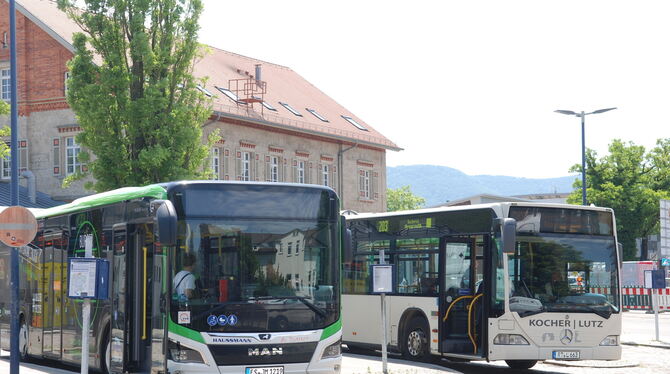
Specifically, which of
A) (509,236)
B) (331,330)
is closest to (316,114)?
(509,236)

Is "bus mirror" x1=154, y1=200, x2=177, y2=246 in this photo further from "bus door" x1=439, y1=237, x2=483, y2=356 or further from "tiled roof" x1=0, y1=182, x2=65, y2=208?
"tiled roof" x1=0, y1=182, x2=65, y2=208

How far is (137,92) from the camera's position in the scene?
3416cm

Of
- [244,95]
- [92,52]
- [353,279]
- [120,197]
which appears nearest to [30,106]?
[244,95]

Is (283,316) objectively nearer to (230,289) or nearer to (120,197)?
(230,289)

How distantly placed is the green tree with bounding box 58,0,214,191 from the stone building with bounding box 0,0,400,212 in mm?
4426

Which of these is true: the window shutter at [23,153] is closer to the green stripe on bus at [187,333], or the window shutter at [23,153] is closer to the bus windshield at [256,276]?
the bus windshield at [256,276]

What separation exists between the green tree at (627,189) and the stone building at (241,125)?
11005mm

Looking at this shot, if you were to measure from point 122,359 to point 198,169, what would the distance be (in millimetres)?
19956

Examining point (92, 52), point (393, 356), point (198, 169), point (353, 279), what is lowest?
point (393, 356)

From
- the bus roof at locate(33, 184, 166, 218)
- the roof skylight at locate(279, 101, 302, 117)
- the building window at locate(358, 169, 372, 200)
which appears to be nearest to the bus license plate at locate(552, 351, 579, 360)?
the bus roof at locate(33, 184, 166, 218)

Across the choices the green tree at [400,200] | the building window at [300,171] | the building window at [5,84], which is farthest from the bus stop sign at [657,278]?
the green tree at [400,200]

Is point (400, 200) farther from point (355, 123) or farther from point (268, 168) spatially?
point (268, 168)

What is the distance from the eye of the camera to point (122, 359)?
51.1 ft

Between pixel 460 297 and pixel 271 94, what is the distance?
135 feet
